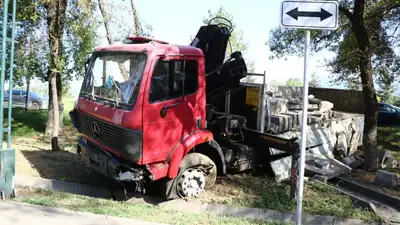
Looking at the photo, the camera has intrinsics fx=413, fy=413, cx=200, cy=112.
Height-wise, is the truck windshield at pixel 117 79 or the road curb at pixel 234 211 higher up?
the truck windshield at pixel 117 79

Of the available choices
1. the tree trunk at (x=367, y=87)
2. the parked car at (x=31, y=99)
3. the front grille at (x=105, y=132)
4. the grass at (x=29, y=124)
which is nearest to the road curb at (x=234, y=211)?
the front grille at (x=105, y=132)

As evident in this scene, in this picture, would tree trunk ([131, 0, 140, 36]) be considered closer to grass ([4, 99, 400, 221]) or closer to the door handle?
grass ([4, 99, 400, 221])

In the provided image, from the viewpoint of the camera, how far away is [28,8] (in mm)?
10711

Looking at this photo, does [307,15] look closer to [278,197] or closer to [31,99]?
[278,197]

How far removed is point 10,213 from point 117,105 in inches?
90.3

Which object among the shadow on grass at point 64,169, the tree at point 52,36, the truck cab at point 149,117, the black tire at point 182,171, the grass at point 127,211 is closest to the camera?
the grass at point 127,211

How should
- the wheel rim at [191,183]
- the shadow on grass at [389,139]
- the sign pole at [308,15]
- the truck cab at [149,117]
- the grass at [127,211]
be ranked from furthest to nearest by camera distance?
the shadow on grass at [389,139], the wheel rim at [191,183], the truck cab at [149,117], the grass at [127,211], the sign pole at [308,15]

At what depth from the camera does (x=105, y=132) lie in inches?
271

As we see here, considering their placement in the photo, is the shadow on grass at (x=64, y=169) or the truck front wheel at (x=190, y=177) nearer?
the truck front wheel at (x=190, y=177)

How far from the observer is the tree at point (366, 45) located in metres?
10.2

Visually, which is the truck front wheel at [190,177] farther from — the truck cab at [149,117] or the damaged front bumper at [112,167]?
the damaged front bumper at [112,167]

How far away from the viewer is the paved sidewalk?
489 cm

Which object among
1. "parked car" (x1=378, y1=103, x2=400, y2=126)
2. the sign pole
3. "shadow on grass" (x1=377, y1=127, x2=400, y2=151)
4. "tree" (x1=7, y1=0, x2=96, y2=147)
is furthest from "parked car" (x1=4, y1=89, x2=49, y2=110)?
the sign pole

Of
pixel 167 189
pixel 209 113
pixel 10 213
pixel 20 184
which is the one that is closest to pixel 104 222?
pixel 10 213
